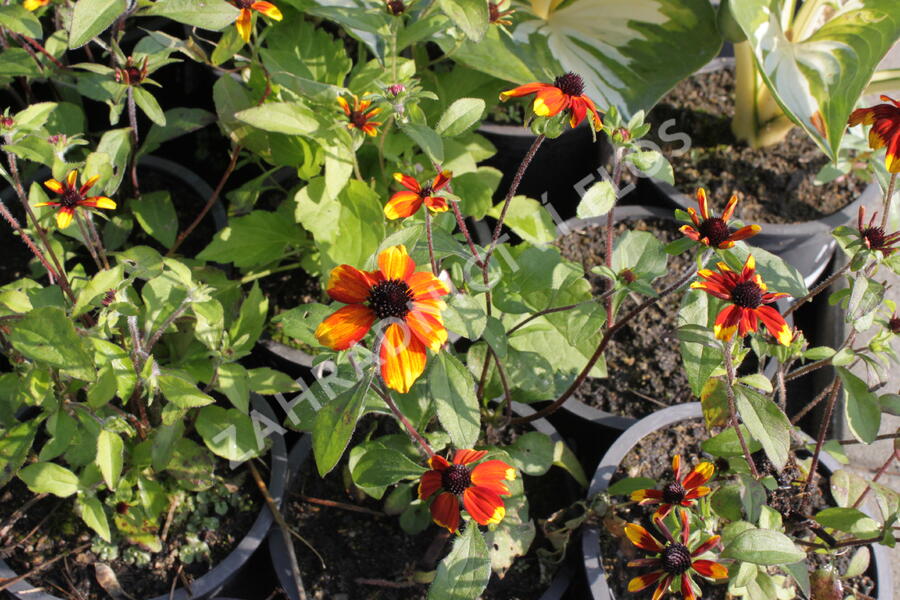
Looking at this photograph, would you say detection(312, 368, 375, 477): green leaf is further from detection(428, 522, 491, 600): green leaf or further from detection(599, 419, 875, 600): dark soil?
detection(599, 419, 875, 600): dark soil

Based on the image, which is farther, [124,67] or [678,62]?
[678,62]

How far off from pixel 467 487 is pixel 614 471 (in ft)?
1.46

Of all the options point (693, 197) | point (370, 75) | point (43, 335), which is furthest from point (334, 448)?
point (693, 197)

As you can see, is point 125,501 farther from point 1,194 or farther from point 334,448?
point 1,194

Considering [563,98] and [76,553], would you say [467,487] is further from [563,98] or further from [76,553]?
[76,553]

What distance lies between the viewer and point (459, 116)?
91cm

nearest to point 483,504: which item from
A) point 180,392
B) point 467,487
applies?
point 467,487

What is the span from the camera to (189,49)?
1.24 m

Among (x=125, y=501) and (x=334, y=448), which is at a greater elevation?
(x=334, y=448)

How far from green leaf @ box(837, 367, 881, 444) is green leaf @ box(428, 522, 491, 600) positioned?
0.44 meters

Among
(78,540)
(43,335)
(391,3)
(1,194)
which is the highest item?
(391,3)

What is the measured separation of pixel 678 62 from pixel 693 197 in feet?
0.84

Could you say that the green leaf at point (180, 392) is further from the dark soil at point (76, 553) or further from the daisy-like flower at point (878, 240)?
the daisy-like flower at point (878, 240)

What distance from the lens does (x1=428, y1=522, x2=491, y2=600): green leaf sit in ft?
2.83
